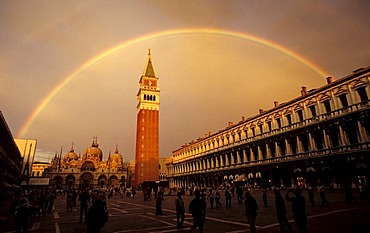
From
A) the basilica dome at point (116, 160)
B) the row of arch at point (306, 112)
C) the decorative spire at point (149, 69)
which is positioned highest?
the decorative spire at point (149, 69)

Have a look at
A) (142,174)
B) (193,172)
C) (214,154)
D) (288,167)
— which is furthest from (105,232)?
(142,174)

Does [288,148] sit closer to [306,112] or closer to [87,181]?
[306,112]

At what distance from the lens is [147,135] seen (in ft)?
270

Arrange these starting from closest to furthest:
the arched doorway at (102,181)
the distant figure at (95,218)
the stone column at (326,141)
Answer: the distant figure at (95,218) → the stone column at (326,141) → the arched doorway at (102,181)

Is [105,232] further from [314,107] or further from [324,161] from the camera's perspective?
[314,107]

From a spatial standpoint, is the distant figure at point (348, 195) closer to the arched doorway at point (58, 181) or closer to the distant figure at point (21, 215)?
the distant figure at point (21, 215)

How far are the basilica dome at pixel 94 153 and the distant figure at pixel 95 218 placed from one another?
108 meters

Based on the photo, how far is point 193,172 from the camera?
65875 mm

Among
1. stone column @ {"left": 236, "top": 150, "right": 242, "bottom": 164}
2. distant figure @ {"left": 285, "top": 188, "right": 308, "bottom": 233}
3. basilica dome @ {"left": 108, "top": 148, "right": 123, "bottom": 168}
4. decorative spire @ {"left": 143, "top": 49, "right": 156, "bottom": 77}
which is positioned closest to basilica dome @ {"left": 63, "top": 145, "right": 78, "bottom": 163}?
basilica dome @ {"left": 108, "top": 148, "right": 123, "bottom": 168}

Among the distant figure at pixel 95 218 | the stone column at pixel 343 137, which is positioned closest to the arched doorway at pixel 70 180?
the stone column at pixel 343 137

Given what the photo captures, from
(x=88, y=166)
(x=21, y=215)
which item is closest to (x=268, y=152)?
(x=21, y=215)

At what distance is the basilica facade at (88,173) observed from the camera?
9762cm

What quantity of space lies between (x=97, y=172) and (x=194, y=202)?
104 m

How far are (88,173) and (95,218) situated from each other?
343 ft
